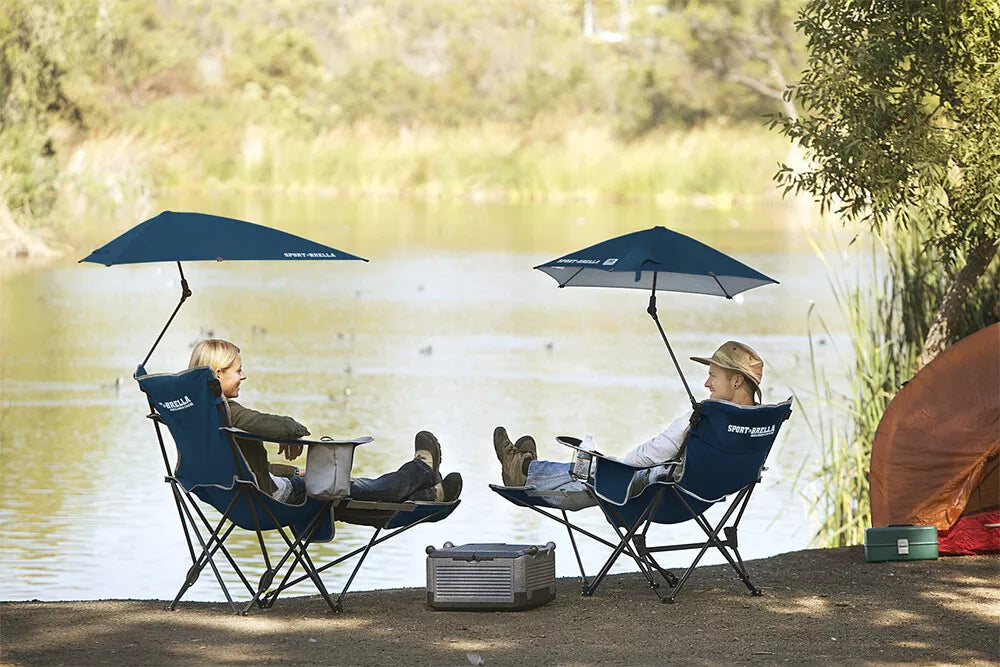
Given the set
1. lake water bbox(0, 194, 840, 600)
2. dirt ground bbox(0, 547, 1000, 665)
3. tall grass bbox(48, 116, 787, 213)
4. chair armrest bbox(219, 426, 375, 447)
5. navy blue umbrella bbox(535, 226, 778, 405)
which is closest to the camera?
dirt ground bbox(0, 547, 1000, 665)

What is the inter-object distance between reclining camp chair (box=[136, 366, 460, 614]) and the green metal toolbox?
1.50 meters

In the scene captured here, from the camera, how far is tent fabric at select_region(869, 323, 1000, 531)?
20.5 ft

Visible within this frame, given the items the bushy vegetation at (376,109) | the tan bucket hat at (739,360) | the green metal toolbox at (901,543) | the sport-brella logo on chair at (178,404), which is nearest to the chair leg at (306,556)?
the sport-brella logo on chair at (178,404)

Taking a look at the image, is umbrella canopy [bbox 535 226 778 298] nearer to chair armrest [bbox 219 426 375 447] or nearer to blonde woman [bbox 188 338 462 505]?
blonde woman [bbox 188 338 462 505]

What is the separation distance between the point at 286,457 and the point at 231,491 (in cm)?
19

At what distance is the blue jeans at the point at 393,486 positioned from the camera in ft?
18.4

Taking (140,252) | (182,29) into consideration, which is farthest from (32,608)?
(182,29)

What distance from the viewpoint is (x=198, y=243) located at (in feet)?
18.7

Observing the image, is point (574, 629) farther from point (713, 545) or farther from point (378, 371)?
point (378, 371)

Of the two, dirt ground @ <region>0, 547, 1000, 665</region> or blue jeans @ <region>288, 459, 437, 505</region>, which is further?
blue jeans @ <region>288, 459, 437, 505</region>

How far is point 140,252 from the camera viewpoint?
564cm

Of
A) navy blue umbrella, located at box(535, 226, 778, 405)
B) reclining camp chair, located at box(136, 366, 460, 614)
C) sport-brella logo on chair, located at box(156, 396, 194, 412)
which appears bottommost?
reclining camp chair, located at box(136, 366, 460, 614)

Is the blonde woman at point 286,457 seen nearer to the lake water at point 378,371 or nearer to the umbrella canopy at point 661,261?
the umbrella canopy at point 661,261

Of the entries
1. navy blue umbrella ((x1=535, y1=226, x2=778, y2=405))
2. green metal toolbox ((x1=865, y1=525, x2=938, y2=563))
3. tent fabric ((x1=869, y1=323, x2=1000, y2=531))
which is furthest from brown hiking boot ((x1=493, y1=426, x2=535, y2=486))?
tent fabric ((x1=869, y1=323, x2=1000, y2=531))
